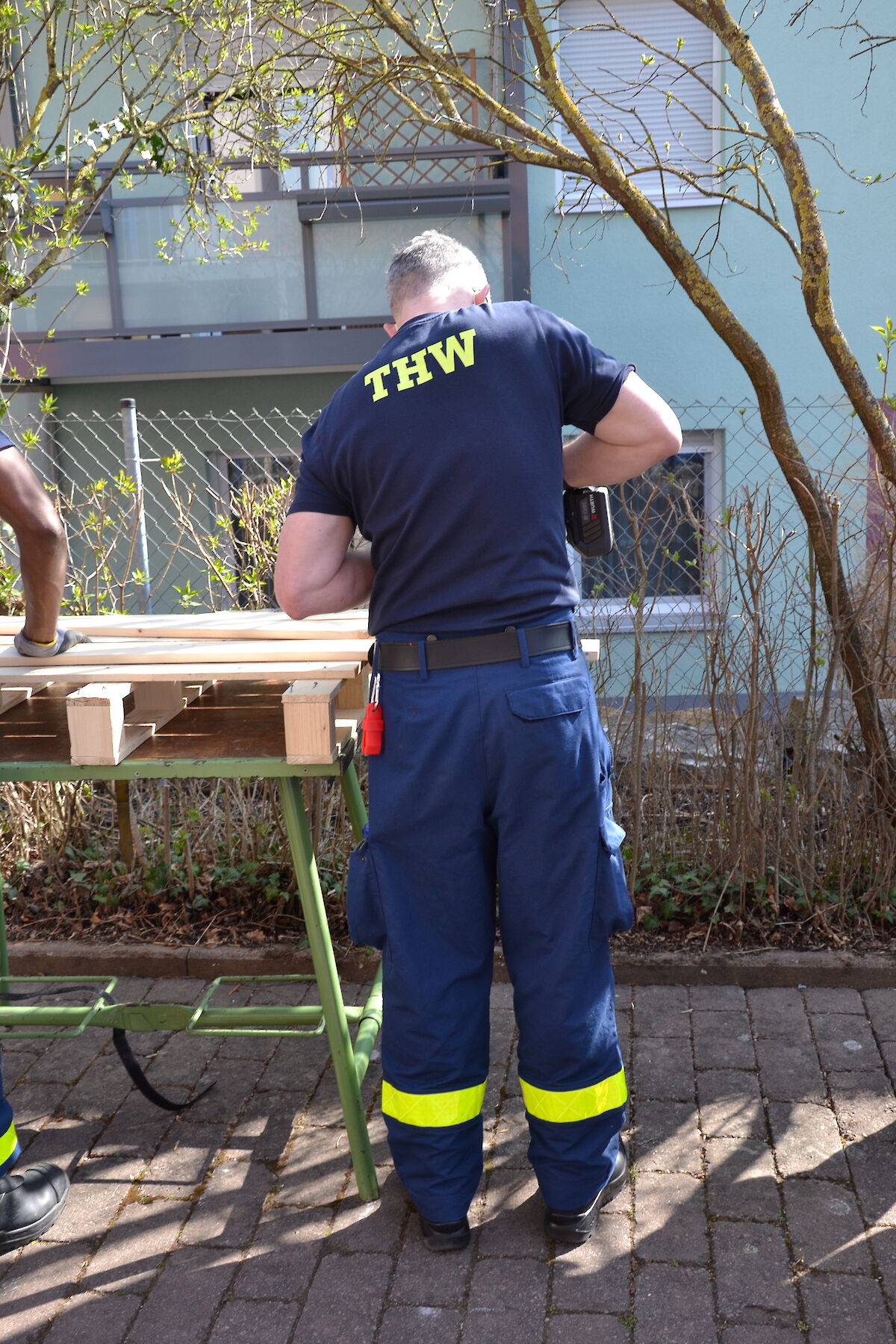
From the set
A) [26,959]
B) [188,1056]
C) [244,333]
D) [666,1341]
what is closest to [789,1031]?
[666,1341]

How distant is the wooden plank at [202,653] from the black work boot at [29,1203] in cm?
126

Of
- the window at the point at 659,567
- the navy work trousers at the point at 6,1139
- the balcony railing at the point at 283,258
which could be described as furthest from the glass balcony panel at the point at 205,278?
the navy work trousers at the point at 6,1139

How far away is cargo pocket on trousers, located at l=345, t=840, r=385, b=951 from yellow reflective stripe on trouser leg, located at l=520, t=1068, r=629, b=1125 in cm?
50

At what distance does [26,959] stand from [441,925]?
234cm

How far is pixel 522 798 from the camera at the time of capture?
2398mm

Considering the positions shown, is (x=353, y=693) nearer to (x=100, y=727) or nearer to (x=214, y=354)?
(x=100, y=727)

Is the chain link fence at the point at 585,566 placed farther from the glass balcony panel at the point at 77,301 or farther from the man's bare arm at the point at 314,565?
the glass balcony panel at the point at 77,301

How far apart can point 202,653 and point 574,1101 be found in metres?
1.35

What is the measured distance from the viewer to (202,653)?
2.71m

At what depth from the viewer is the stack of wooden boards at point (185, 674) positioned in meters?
2.55

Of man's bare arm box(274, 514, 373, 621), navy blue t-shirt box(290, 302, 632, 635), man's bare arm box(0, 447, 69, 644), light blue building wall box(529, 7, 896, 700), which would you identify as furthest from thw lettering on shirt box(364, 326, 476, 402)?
light blue building wall box(529, 7, 896, 700)

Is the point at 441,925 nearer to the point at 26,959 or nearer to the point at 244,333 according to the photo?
the point at 26,959

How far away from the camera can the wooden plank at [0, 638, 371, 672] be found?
2709mm

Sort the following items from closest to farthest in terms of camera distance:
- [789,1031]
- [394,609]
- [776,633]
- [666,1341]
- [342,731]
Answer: [666,1341] < [394,609] < [342,731] < [789,1031] < [776,633]
